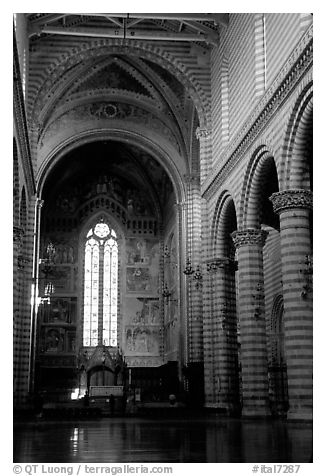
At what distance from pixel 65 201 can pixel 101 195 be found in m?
2.49

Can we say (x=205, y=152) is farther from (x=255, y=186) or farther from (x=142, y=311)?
(x=142, y=311)

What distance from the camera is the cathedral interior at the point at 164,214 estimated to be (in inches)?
786

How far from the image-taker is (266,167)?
22.8m

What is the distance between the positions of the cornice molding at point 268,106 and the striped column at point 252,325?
305 centimetres

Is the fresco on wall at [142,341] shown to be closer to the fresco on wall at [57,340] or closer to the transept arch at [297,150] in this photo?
the fresco on wall at [57,340]

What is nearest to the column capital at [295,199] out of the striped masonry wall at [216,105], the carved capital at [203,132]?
the striped masonry wall at [216,105]

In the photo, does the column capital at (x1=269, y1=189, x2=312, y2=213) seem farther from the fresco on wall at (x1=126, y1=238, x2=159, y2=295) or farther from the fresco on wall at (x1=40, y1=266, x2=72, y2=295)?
the fresco on wall at (x1=40, y1=266, x2=72, y2=295)

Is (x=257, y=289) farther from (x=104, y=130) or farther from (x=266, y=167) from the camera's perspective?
(x=104, y=130)

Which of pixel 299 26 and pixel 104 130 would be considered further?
pixel 104 130

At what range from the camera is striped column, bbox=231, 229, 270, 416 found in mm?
22312

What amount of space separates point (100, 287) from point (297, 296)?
2794cm

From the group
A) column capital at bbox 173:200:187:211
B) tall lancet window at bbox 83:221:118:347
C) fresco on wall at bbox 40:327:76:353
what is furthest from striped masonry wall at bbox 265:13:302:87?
fresco on wall at bbox 40:327:76:353

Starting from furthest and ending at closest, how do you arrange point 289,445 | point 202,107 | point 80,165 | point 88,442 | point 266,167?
1. point 80,165
2. point 202,107
3. point 266,167
4. point 88,442
5. point 289,445

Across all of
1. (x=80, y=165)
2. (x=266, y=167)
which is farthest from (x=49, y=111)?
(x=266, y=167)
